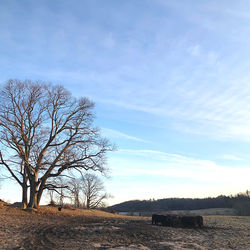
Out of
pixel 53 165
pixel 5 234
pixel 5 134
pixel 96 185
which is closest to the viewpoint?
pixel 5 234

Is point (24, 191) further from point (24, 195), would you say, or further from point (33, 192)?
point (33, 192)

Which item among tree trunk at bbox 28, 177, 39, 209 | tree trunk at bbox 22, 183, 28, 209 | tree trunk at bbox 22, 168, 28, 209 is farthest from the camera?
tree trunk at bbox 22, 183, 28, 209

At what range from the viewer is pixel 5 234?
11672mm

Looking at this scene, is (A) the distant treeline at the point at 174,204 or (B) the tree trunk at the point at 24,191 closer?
(B) the tree trunk at the point at 24,191

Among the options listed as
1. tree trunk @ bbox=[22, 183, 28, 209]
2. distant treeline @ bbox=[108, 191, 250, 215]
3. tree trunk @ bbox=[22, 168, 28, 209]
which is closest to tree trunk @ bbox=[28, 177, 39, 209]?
tree trunk @ bbox=[22, 168, 28, 209]

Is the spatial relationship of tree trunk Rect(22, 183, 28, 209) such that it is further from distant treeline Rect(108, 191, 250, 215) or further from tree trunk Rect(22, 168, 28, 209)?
distant treeline Rect(108, 191, 250, 215)

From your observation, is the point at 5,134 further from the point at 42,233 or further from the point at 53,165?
the point at 42,233

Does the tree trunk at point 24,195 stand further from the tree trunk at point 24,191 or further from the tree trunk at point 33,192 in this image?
the tree trunk at point 33,192

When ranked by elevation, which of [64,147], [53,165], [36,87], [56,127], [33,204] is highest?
[36,87]

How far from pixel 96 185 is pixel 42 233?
4738cm

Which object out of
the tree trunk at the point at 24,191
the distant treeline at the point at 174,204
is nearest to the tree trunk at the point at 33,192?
the tree trunk at the point at 24,191

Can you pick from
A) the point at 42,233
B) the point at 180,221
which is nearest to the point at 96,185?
the point at 180,221

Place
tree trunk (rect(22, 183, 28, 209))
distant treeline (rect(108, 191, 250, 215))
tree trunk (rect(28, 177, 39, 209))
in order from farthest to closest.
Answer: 1. distant treeline (rect(108, 191, 250, 215))
2. tree trunk (rect(22, 183, 28, 209))
3. tree trunk (rect(28, 177, 39, 209))

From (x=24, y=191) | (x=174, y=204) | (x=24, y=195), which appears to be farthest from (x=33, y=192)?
(x=174, y=204)
